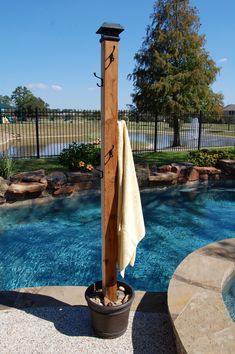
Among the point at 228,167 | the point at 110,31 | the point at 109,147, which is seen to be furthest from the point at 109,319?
the point at 228,167

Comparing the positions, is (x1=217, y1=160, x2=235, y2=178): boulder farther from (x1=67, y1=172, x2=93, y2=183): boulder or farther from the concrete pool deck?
the concrete pool deck

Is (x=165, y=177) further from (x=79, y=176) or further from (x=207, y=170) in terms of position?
(x=79, y=176)

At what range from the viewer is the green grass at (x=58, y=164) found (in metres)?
9.21

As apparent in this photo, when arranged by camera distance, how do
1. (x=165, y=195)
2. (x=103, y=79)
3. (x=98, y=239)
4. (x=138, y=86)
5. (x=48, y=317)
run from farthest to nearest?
(x=138, y=86), (x=165, y=195), (x=98, y=239), (x=48, y=317), (x=103, y=79)

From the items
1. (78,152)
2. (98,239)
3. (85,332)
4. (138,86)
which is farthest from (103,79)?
(138,86)

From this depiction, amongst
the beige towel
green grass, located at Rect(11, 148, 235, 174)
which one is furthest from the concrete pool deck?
green grass, located at Rect(11, 148, 235, 174)

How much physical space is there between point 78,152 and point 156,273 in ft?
17.0

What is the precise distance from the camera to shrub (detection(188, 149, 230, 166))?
1041 cm

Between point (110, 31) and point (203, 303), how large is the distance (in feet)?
7.80

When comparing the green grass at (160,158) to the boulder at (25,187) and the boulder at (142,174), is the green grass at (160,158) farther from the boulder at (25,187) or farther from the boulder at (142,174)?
the boulder at (25,187)

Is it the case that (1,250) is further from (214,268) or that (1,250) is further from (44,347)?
(214,268)

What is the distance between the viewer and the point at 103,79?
2.43 meters

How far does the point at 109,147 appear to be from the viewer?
254 centimetres

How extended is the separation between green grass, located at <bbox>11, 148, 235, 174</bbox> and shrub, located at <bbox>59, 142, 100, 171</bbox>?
0.96ft
